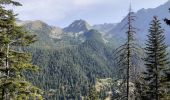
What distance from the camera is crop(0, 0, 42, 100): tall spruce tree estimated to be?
2250 cm

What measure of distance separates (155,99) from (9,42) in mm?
27306

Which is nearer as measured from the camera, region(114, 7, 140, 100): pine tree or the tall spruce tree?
the tall spruce tree

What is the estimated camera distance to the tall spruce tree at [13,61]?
73.8 feet

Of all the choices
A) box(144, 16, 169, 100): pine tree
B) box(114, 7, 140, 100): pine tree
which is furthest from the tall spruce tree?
box(144, 16, 169, 100): pine tree

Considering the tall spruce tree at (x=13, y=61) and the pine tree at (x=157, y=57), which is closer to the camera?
the tall spruce tree at (x=13, y=61)

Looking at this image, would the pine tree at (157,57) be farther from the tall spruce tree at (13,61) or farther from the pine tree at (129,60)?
the tall spruce tree at (13,61)

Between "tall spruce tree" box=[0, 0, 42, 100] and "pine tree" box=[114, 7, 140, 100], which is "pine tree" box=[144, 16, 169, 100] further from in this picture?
"tall spruce tree" box=[0, 0, 42, 100]

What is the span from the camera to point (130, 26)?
3262 centimetres

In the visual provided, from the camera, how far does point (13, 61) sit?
23469mm

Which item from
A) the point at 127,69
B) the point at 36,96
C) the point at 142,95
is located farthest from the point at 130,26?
the point at 142,95

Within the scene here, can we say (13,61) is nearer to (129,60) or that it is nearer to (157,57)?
(129,60)

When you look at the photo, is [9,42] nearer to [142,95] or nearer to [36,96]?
[36,96]

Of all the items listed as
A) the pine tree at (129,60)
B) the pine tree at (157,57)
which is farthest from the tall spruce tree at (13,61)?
the pine tree at (157,57)

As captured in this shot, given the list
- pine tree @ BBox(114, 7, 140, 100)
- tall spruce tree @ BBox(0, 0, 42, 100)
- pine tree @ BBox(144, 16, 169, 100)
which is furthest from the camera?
pine tree @ BBox(144, 16, 169, 100)
